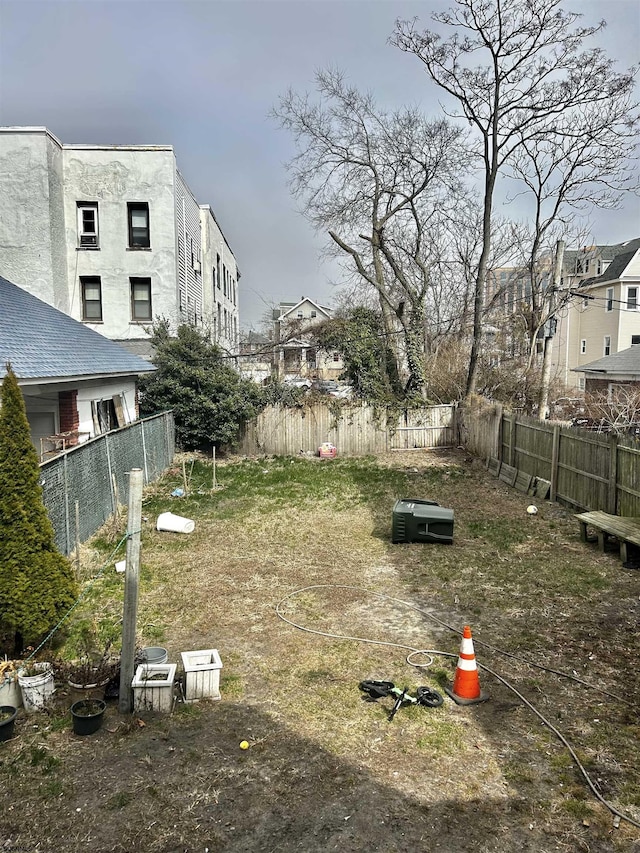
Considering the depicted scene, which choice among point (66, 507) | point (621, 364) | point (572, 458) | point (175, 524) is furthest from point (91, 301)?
point (621, 364)

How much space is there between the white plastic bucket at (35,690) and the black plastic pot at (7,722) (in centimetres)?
21

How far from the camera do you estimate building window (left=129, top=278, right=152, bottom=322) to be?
21219 millimetres

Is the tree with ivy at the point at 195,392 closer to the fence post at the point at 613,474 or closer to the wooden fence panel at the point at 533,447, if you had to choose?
the wooden fence panel at the point at 533,447

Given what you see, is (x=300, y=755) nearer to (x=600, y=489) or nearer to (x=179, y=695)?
(x=179, y=695)

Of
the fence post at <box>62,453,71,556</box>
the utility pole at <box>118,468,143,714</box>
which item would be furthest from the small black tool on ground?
the fence post at <box>62,453,71,556</box>

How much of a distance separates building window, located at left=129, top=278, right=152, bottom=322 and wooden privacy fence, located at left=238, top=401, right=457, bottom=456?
6.28m

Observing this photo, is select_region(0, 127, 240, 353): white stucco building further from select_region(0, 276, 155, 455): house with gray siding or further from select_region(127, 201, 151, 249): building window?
select_region(0, 276, 155, 455): house with gray siding

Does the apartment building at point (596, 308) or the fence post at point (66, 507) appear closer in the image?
the fence post at point (66, 507)

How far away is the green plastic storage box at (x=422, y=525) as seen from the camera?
970cm

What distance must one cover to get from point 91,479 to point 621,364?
24825mm

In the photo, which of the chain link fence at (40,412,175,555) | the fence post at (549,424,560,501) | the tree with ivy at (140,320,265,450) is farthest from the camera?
the tree with ivy at (140,320,265,450)

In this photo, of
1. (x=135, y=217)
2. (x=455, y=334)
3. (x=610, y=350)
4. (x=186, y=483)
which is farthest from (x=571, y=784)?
(x=610, y=350)

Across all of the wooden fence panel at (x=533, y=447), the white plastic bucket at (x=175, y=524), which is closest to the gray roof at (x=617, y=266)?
the wooden fence panel at (x=533, y=447)

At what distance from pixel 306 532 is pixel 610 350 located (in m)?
31.2
